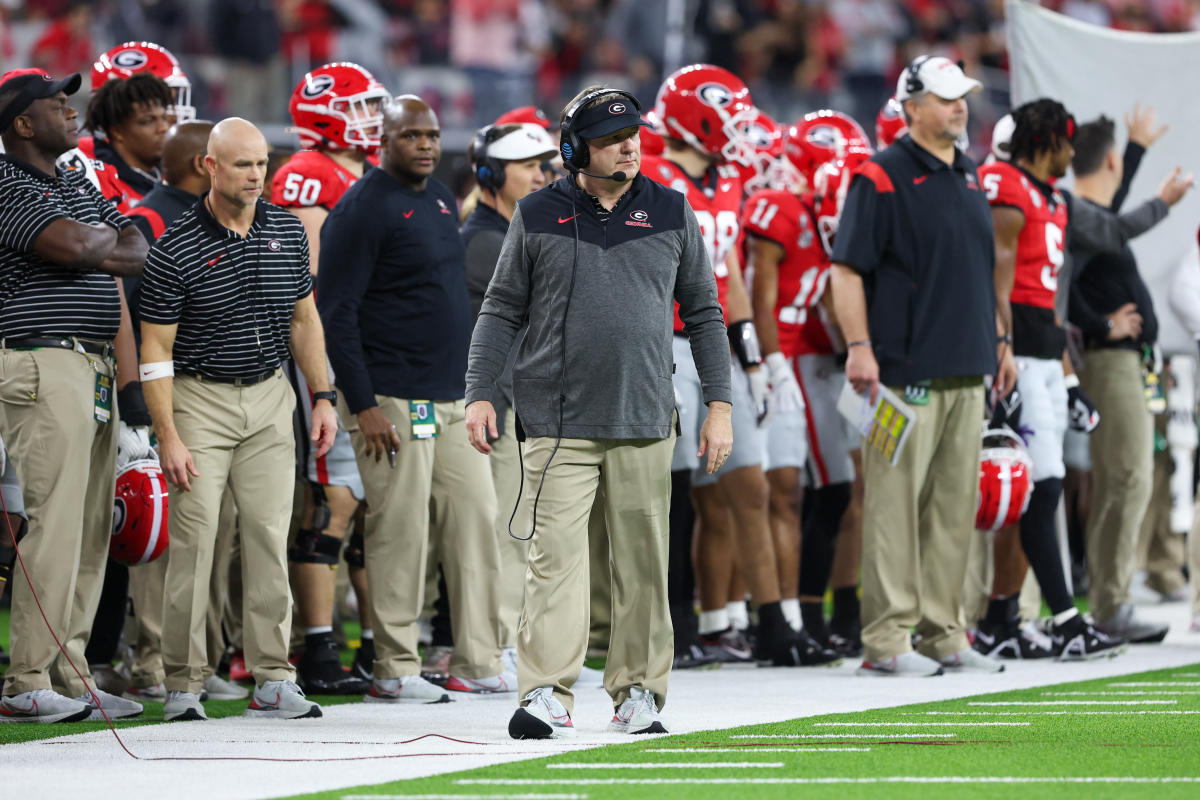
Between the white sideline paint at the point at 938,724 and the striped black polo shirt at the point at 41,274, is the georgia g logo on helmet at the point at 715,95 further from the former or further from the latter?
the white sideline paint at the point at 938,724

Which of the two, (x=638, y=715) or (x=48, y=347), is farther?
(x=48, y=347)

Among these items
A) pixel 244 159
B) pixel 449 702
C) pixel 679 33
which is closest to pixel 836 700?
pixel 449 702

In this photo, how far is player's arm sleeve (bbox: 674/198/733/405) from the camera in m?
6.27

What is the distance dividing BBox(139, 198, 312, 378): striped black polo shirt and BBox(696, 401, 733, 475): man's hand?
1.71 metres

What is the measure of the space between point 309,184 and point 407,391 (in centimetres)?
117

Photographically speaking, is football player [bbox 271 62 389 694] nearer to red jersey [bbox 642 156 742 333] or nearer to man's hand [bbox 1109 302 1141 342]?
red jersey [bbox 642 156 742 333]

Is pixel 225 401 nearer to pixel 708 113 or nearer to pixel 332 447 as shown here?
pixel 332 447

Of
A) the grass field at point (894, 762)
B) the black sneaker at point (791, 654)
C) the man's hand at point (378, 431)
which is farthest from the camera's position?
the black sneaker at point (791, 654)

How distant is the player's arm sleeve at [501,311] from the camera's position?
617 centimetres

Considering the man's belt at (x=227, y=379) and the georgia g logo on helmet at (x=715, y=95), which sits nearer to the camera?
the man's belt at (x=227, y=379)

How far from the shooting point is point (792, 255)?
A: 30.9 feet

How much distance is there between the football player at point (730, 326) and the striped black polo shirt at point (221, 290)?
218cm

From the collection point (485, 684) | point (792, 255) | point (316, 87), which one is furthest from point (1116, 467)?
point (316, 87)

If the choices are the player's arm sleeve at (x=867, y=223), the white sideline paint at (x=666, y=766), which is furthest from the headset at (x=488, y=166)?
the white sideline paint at (x=666, y=766)
